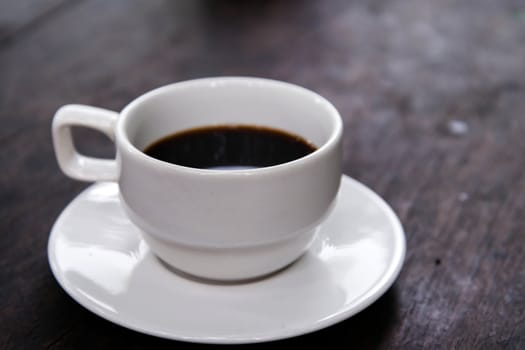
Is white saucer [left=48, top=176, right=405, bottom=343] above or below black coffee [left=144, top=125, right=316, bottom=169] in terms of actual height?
below

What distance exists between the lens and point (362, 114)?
42.8 inches

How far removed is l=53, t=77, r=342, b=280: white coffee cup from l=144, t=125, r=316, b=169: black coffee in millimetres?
17

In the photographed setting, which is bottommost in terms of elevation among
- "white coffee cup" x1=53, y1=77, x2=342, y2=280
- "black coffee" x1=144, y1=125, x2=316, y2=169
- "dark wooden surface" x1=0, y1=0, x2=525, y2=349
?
"dark wooden surface" x1=0, y1=0, x2=525, y2=349

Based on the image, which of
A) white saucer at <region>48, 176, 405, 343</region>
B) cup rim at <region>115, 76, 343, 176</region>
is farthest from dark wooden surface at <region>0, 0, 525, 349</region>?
cup rim at <region>115, 76, 343, 176</region>

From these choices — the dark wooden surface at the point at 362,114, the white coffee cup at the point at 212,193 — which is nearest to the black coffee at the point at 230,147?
the white coffee cup at the point at 212,193

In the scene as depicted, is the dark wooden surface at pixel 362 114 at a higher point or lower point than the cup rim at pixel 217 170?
lower

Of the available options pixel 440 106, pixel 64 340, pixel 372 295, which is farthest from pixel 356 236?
pixel 440 106

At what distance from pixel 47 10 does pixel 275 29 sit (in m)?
0.48

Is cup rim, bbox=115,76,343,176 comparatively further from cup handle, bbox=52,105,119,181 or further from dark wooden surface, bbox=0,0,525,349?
dark wooden surface, bbox=0,0,525,349

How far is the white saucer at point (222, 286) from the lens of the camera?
1.93ft

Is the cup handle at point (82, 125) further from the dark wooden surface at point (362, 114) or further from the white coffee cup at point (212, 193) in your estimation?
the dark wooden surface at point (362, 114)

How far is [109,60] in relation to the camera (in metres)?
1.23

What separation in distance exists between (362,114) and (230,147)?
39cm

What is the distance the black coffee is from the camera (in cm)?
73
